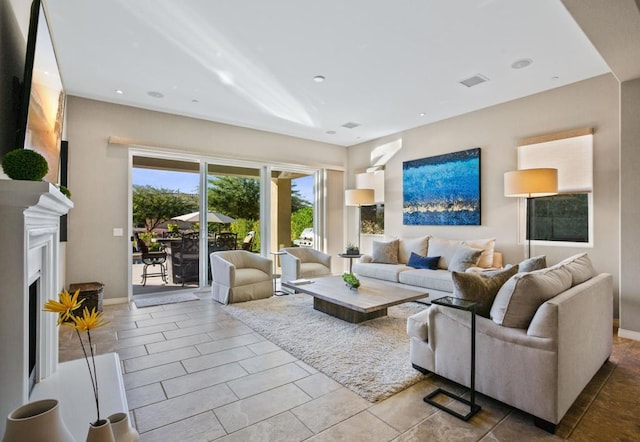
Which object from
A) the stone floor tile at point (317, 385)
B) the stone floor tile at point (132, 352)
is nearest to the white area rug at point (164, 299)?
the stone floor tile at point (132, 352)

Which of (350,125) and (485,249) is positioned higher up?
(350,125)

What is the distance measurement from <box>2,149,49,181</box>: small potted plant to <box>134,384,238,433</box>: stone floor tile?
156 cm

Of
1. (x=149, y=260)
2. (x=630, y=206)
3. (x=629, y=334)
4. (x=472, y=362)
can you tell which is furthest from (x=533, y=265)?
(x=149, y=260)

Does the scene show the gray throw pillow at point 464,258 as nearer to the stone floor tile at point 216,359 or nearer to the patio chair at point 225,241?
the stone floor tile at point 216,359

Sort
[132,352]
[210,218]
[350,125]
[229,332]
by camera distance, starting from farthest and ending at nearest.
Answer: [350,125], [210,218], [229,332], [132,352]

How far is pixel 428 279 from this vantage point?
4820 mm

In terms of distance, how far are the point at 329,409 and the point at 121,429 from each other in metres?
1.29

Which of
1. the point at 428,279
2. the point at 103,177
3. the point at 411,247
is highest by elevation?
the point at 103,177

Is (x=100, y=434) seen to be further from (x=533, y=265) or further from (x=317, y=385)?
(x=533, y=265)

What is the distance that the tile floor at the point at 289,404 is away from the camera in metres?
2.02

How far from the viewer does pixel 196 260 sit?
19.7ft

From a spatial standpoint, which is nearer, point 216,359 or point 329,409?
point 329,409

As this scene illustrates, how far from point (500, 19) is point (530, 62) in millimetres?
1091

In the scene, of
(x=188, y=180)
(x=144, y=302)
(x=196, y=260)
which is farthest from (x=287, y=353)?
(x=188, y=180)
